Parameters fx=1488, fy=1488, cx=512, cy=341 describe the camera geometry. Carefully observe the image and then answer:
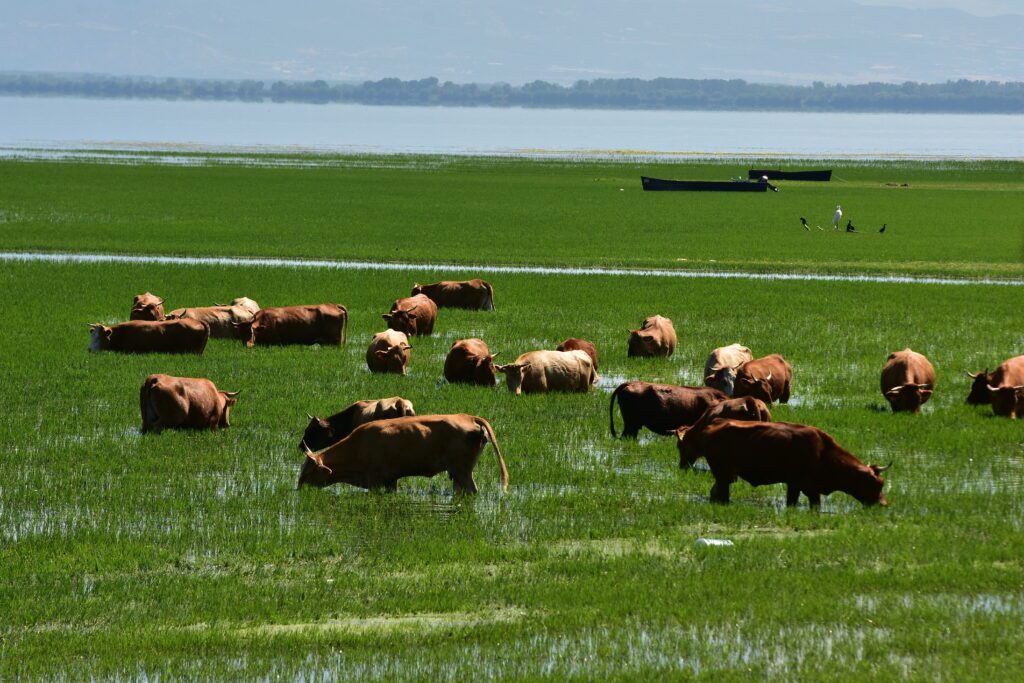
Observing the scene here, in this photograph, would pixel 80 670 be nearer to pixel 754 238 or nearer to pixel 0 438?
pixel 0 438

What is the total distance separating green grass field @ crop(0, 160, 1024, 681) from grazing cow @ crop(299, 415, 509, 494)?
26 cm

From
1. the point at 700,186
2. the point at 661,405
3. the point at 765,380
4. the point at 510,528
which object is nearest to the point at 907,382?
the point at 765,380

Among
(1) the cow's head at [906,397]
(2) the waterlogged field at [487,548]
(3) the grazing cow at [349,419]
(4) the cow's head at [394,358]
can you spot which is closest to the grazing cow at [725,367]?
(2) the waterlogged field at [487,548]

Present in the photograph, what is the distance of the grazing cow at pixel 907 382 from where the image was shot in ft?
67.8

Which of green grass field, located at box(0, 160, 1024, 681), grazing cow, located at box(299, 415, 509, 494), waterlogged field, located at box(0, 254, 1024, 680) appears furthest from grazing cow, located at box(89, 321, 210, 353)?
grazing cow, located at box(299, 415, 509, 494)

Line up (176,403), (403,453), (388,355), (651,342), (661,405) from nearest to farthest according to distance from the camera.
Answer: (403,453) → (176,403) → (661,405) → (388,355) → (651,342)

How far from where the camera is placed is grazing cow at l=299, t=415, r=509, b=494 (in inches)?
603

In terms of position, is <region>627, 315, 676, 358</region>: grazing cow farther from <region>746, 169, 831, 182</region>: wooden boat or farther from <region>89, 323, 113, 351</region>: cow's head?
<region>746, 169, 831, 182</region>: wooden boat

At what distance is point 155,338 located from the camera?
83.8 ft

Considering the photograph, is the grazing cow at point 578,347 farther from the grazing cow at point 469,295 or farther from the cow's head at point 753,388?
the grazing cow at point 469,295

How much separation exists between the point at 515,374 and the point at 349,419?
5.20 m

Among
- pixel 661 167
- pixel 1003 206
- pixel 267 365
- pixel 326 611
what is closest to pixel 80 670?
pixel 326 611

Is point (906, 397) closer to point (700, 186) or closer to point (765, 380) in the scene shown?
point (765, 380)

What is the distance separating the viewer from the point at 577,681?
10.4 m
